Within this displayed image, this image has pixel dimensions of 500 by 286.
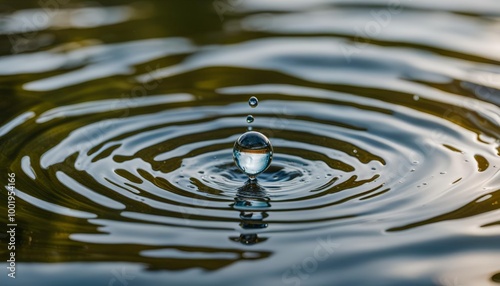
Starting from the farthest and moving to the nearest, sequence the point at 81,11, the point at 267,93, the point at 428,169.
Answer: the point at 81,11 < the point at 267,93 < the point at 428,169

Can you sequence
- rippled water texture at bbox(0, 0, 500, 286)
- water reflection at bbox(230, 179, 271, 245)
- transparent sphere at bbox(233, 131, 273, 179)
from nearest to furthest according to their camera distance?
1. rippled water texture at bbox(0, 0, 500, 286)
2. water reflection at bbox(230, 179, 271, 245)
3. transparent sphere at bbox(233, 131, 273, 179)

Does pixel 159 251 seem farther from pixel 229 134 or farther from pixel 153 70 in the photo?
pixel 153 70

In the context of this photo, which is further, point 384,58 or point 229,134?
point 384,58

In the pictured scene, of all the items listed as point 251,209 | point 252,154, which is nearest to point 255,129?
point 252,154

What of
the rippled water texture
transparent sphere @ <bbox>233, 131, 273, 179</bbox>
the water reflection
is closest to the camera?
the rippled water texture

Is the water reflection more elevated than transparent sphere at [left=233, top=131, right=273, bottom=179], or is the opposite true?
transparent sphere at [left=233, top=131, right=273, bottom=179]

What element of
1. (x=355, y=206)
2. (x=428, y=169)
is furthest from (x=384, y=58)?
(x=355, y=206)
